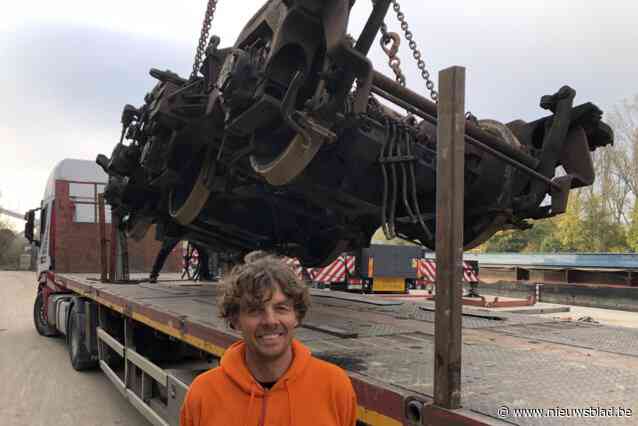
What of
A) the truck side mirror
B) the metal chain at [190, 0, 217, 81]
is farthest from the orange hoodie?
the truck side mirror

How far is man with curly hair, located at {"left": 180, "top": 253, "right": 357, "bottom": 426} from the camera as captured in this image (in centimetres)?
147

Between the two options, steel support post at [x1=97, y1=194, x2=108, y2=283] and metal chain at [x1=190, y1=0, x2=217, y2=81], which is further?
steel support post at [x1=97, y1=194, x2=108, y2=283]

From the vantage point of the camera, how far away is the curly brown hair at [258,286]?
62.1 inches

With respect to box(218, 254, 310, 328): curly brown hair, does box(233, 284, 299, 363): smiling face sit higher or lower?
lower

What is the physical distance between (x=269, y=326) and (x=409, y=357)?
1241mm

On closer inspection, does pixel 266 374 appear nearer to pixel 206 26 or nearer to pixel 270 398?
pixel 270 398

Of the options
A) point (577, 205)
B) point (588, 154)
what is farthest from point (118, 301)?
point (577, 205)

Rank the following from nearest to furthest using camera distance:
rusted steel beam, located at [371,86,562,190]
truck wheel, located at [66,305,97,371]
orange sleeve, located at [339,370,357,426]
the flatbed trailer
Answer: orange sleeve, located at [339,370,357,426] → the flatbed trailer → rusted steel beam, located at [371,86,562,190] → truck wheel, located at [66,305,97,371]

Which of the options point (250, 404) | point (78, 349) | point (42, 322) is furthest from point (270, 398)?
point (42, 322)

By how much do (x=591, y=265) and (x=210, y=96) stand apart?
674 inches

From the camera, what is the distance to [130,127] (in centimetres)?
532

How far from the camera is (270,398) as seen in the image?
4.85 feet

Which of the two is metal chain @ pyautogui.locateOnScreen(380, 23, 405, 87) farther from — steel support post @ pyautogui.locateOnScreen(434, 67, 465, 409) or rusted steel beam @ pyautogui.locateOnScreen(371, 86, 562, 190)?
steel support post @ pyautogui.locateOnScreen(434, 67, 465, 409)

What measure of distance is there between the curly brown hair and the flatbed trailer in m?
0.31
